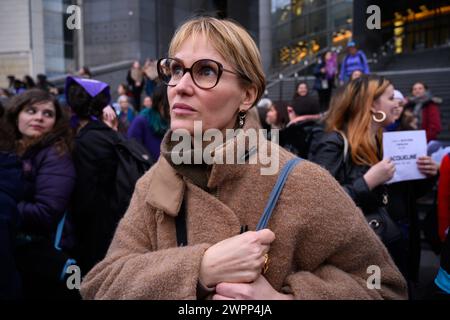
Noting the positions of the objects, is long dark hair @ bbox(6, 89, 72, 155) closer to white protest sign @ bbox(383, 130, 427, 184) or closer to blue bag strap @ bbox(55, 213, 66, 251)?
blue bag strap @ bbox(55, 213, 66, 251)

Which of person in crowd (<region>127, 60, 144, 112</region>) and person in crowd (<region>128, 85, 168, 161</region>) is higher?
person in crowd (<region>127, 60, 144, 112</region>)

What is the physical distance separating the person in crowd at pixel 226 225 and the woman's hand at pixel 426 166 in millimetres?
1862

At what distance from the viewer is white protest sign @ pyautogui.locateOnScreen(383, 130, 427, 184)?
3.15 m

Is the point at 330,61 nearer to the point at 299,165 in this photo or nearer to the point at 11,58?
the point at 299,165

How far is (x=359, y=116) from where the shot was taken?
10.5ft

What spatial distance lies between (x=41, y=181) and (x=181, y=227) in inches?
73.7

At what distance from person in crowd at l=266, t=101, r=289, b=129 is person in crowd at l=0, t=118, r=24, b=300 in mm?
3986

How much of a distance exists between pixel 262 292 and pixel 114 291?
1.73 ft

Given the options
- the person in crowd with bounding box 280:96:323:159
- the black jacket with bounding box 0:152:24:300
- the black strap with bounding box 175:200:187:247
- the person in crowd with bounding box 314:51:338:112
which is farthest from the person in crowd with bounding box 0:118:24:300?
the person in crowd with bounding box 314:51:338:112

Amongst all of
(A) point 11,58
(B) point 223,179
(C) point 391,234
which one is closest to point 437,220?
(C) point 391,234

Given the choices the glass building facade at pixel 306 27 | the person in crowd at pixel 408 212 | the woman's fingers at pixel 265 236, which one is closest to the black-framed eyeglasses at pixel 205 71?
the woman's fingers at pixel 265 236

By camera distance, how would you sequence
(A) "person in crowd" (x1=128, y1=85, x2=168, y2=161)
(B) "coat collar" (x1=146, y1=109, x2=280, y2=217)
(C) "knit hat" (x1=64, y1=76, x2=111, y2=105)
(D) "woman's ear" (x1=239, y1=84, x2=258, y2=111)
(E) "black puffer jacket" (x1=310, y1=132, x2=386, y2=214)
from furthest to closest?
(A) "person in crowd" (x1=128, y1=85, x2=168, y2=161) < (C) "knit hat" (x1=64, y1=76, x2=111, y2=105) < (E) "black puffer jacket" (x1=310, y1=132, x2=386, y2=214) < (D) "woman's ear" (x1=239, y1=84, x2=258, y2=111) < (B) "coat collar" (x1=146, y1=109, x2=280, y2=217)

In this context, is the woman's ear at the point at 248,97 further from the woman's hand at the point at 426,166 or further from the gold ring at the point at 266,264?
the woman's hand at the point at 426,166

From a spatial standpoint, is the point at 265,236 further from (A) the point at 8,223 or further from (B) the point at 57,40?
(B) the point at 57,40
